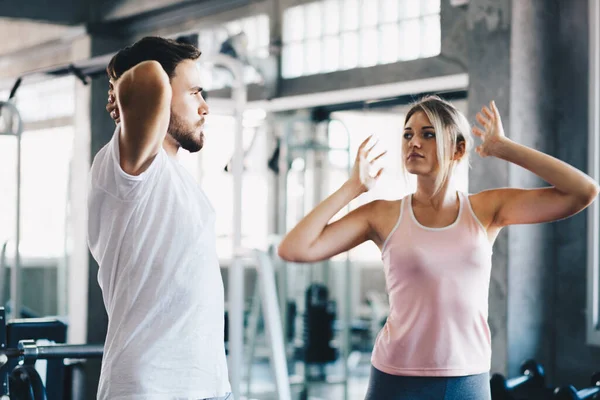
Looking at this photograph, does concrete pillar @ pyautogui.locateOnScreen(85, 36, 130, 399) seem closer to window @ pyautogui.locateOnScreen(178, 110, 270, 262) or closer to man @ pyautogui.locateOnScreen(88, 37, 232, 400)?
window @ pyautogui.locateOnScreen(178, 110, 270, 262)

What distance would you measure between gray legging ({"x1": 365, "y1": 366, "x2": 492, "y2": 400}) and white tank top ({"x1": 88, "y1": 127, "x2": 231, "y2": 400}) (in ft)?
1.99

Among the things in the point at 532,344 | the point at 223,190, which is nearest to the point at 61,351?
the point at 532,344

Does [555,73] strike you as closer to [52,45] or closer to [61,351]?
[61,351]

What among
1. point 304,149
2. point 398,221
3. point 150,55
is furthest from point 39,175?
point 150,55

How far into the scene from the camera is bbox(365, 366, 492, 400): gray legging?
191cm

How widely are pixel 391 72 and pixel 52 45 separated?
12.5ft

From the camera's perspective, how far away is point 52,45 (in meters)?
7.07

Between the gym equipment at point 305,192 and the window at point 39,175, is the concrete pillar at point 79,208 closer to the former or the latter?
the window at point 39,175

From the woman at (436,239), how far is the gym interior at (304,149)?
0.76 feet

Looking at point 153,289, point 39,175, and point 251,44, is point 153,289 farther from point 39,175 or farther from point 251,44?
point 39,175

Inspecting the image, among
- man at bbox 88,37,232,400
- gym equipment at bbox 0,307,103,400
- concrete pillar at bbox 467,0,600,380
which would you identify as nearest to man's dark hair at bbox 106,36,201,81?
man at bbox 88,37,232,400

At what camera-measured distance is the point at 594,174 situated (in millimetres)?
3504

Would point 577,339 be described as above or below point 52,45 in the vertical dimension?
below

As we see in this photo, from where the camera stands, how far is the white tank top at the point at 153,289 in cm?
140
